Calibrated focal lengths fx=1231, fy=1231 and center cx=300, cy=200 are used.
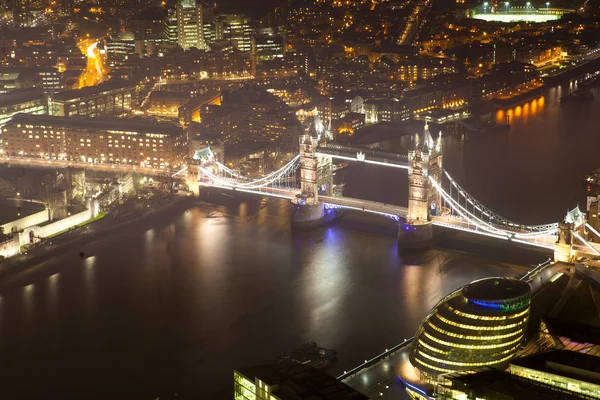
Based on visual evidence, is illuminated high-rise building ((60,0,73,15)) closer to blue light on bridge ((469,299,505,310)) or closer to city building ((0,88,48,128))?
city building ((0,88,48,128))

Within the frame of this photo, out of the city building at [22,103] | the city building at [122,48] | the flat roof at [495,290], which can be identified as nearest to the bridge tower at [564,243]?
the flat roof at [495,290]

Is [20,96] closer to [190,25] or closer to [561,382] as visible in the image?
[190,25]

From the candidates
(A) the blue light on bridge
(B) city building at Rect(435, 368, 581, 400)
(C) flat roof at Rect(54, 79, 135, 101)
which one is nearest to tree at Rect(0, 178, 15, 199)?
(C) flat roof at Rect(54, 79, 135, 101)

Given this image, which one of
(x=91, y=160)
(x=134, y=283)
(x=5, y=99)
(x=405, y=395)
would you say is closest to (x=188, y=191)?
(x=91, y=160)

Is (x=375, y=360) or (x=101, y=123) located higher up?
(x=101, y=123)

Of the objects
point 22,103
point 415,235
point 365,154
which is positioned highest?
point 22,103

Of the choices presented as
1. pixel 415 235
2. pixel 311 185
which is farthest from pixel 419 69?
pixel 415 235
